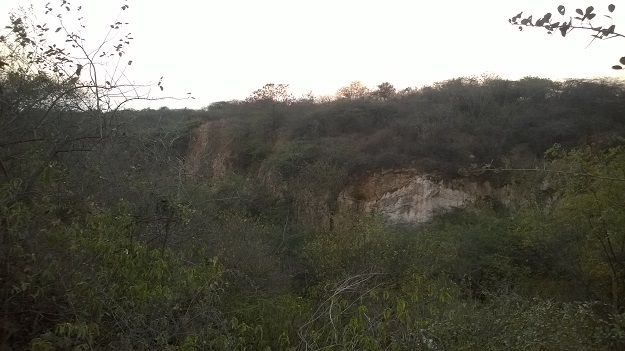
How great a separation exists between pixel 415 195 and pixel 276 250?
8.64 meters

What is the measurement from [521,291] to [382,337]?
878 cm

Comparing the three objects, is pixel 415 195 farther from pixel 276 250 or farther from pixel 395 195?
pixel 276 250

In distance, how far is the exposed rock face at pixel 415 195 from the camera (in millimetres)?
20766

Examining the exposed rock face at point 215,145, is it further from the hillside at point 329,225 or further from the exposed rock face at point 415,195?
the exposed rock face at point 415,195

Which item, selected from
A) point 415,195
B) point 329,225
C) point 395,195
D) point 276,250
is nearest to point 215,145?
point 329,225

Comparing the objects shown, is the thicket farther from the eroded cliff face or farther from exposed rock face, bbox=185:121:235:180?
exposed rock face, bbox=185:121:235:180

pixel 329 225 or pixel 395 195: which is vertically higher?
pixel 395 195

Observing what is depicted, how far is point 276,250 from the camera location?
14.0m

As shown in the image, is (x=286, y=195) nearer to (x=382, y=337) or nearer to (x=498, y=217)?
(x=498, y=217)

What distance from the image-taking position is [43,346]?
4379 millimetres

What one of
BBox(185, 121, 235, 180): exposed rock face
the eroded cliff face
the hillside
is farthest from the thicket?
BBox(185, 121, 235, 180): exposed rock face

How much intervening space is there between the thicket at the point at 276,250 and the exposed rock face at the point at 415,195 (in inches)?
23.4

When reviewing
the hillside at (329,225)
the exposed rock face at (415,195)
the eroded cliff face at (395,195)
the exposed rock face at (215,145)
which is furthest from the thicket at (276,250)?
the exposed rock face at (215,145)

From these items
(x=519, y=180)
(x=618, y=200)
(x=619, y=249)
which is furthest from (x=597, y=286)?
(x=519, y=180)
